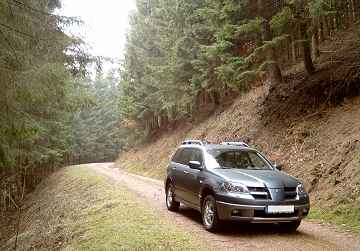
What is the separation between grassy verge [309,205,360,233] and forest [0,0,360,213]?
5921 millimetres

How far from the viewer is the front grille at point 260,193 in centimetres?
883

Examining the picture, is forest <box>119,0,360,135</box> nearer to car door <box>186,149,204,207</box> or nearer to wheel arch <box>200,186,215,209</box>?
car door <box>186,149,204,207</box>

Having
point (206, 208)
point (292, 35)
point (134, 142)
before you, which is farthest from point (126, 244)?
point (134, 142)

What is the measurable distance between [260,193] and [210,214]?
1449 mm

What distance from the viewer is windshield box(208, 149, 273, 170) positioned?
1045 centimetres

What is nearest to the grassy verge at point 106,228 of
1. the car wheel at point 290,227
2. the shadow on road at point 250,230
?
the shadow on road at point 250,230

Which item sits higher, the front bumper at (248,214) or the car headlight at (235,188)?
the car headlight at (235,188)

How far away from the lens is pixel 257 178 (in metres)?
9.21

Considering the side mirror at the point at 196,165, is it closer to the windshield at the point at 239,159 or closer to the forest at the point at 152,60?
the windshield at the point at 239,159

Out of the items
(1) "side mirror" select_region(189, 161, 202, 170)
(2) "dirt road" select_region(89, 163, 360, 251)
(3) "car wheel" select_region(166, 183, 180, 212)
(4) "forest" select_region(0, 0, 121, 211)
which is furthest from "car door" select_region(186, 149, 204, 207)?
(4) "forest" select_region(0, 0, 121, 211)

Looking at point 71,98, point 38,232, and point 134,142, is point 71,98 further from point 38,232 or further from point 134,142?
point 134,142

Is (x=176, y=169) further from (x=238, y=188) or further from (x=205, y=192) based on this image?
(x=238, y=188)

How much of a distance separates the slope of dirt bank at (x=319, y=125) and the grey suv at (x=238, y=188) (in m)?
2.47

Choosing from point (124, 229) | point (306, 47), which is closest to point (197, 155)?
point (124, 229)
